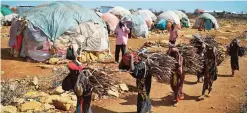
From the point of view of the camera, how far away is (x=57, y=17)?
13.3m

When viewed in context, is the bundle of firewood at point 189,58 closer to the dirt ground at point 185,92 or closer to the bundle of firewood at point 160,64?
the dirt ground at point 185,92

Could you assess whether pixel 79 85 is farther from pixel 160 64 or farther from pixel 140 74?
pixel 160 64

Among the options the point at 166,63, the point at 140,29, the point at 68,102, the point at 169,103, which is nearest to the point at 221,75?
the point at 169,103

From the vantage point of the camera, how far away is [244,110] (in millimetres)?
7070

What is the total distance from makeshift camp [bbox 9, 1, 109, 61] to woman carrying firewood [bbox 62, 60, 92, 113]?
7094 mm

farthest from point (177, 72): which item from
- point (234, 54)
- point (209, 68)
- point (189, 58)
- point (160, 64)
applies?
point (234, 54)

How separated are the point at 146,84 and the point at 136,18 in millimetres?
16115

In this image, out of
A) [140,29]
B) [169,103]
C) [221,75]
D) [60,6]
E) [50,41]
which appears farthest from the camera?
[140,29]

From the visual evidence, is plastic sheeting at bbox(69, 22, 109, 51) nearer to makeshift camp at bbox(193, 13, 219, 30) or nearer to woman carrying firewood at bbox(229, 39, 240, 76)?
woman carrying firewood at bbox(229, 39, 240, 76)

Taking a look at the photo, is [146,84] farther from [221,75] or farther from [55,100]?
[221,75]

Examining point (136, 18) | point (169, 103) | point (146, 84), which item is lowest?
point (169, 103)

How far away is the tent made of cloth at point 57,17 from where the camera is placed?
1299cm

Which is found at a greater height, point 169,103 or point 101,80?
point 101,80

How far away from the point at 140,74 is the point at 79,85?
1.59 metres
